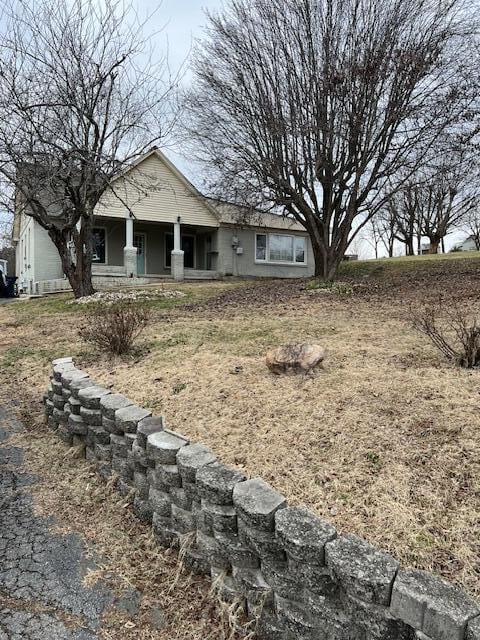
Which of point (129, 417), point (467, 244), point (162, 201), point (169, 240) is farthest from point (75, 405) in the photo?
point (467, 244)

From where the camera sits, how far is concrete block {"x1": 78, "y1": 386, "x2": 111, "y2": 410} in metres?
3.41

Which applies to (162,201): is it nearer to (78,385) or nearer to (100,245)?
(100,245)

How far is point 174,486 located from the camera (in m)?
2.47

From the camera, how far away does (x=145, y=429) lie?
2.78 meters

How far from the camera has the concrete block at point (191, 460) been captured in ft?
7.65

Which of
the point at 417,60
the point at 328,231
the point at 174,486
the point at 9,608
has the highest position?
the point at 417,60

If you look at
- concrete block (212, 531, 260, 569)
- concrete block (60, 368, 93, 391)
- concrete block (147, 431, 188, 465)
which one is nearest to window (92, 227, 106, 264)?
concrete block (60, 368, 93, 391)

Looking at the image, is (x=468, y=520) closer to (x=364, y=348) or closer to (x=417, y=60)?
(x=364, y=348)

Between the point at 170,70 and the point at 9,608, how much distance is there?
41.4 feet

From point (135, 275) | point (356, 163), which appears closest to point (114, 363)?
point (356, 163)

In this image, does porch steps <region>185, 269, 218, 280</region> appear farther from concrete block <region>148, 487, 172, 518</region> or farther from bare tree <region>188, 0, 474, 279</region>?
concrete block <region>148, 487, 172, 518</region>

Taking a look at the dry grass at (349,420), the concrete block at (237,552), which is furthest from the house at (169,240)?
the concrete block at (237,552)

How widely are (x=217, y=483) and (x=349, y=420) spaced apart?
120 cm

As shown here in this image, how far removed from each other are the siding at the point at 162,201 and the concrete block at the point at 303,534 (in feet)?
54.6
